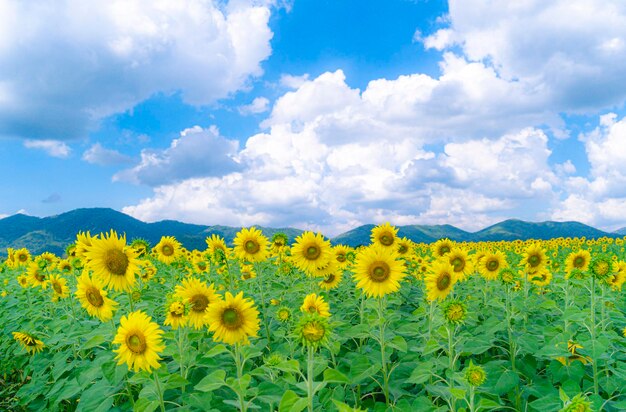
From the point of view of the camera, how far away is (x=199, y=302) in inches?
185

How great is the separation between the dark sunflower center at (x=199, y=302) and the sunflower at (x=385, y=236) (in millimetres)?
3881

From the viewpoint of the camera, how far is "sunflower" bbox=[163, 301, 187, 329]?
4387 mm

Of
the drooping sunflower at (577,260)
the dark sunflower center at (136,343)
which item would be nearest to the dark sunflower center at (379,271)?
the dark sunflower center at (136,343)

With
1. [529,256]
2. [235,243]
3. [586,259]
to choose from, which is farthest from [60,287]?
[586,259]

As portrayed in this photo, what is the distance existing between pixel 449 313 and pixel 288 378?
1.72 metres

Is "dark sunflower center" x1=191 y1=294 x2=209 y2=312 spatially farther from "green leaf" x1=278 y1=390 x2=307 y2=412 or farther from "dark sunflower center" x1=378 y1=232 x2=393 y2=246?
"dark sunflower center" x1=378 y1=232 x2=393 y2=246

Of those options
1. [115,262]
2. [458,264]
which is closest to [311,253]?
[458,264]

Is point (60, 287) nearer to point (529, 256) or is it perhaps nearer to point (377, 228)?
point (377, 228)

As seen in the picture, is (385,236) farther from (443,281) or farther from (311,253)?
(443,281)

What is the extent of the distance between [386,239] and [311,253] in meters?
1.66

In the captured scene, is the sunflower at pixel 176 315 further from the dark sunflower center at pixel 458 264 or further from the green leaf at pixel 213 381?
the dark sunflower center at pixel 458 264

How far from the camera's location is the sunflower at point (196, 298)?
466 centimetres

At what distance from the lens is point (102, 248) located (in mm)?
4977

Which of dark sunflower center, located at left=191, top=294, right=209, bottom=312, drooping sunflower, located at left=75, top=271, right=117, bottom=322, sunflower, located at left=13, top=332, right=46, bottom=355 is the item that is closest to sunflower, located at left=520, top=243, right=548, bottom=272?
dark sunflower center, located at left=191, top=294, right=209, bottom=312
